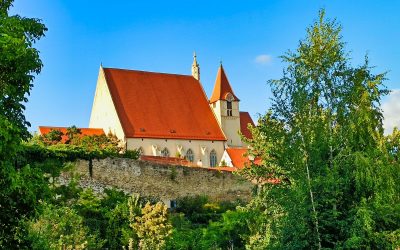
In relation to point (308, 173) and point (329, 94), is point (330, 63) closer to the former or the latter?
point (329, 94)

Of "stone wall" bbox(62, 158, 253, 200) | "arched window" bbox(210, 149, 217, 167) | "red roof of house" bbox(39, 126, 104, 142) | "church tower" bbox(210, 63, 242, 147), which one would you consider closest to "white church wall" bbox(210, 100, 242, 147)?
"church tower" bbox(210, 63, 242, 147)

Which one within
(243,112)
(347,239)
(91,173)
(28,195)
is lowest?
(347,239)

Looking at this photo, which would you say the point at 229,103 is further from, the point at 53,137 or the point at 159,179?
the point at 159,179

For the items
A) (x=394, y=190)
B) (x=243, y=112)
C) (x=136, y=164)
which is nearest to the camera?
(x=394, y=190)

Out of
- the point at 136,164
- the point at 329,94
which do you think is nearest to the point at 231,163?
the point at 136,164

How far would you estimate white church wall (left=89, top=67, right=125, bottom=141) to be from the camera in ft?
167

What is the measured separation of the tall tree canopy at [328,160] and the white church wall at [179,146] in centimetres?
3115

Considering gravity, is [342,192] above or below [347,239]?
above

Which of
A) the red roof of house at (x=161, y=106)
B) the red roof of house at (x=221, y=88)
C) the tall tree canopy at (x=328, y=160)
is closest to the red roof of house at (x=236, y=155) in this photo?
the red roof of house at (x=161, y=106)

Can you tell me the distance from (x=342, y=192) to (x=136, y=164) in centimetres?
1959

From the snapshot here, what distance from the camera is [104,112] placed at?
5306 centimetres

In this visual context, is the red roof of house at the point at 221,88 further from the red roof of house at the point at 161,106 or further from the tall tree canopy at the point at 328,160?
the tall tree canopy at the point at 328,160

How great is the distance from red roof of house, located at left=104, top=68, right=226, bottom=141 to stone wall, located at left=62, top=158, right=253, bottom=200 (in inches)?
566

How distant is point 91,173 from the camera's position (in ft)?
107
